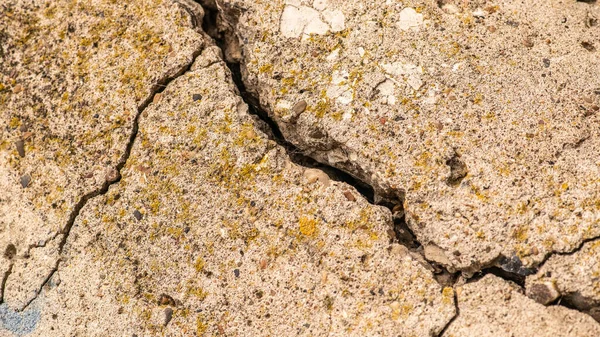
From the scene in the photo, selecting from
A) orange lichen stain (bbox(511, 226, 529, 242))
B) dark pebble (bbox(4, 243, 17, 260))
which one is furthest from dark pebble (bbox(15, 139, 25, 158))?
orange lichen stain (bbox(511, 226, 529, 242))

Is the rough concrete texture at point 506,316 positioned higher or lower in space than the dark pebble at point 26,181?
lower

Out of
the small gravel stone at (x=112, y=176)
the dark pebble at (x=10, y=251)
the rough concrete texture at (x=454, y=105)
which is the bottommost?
the dark pebble at (x=10, y=251)

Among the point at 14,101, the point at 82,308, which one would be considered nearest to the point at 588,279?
the point at 82,308

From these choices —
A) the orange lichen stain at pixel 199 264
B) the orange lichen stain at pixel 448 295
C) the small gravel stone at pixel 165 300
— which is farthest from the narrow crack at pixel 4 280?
the orange lichen stain at pixel 448 295

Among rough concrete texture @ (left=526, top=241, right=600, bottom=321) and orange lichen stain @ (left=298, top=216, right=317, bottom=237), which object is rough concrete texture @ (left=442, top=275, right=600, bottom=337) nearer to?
rough concrete texture @ (left=526, top=241, right=600, bottom=321)

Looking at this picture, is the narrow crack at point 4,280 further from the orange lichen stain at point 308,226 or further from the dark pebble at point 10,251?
the orange lichen stain at point 308,226

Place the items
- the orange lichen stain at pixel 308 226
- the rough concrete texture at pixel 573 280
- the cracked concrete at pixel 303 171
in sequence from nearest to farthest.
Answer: the rough concrete texture at pixel 573 280
the cracked concrete at pixel 303 171
the orange lichen stain at pixel 308 226

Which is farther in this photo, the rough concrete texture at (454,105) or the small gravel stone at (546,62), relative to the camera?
the small gravel stone at (546,62)

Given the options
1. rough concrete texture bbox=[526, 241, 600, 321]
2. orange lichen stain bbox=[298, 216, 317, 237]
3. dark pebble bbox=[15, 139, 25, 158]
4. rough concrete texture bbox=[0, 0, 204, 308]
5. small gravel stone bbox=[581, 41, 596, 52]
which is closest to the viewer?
rough concrete texture bbox=[526, 241, 600, 321]

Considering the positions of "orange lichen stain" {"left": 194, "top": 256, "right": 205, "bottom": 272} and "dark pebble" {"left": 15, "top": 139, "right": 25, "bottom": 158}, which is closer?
"orange lichen stain" {"left": 194, "top": 256, "right": 205, "bottom": 272}
